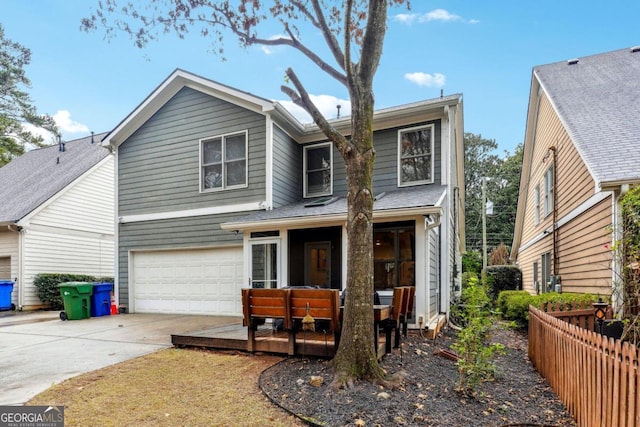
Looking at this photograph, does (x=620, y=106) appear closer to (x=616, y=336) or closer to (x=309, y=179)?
(x=616, y=336)

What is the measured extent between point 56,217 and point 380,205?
12.2 metres

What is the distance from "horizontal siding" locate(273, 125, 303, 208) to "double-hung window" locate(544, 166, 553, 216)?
24.7 ft

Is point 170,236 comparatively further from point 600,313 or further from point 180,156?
point 600,313

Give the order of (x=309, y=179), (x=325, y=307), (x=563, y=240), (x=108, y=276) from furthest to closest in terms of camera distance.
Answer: (x=108, y=276) < (x=309, y=179) < (x=563, y=240) < (x=325, y=307)

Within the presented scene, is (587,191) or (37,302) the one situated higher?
(587,191)

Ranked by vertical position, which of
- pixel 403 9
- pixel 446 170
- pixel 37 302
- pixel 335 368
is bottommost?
pixel 37 302

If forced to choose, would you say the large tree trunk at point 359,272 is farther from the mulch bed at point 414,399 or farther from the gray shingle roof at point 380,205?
the gray shingle roof at point 380,205

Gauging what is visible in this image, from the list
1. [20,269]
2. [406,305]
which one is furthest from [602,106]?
[20,269]

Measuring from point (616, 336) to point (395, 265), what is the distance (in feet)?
12.9

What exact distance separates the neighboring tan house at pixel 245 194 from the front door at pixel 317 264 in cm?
3

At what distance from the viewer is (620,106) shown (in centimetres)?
880

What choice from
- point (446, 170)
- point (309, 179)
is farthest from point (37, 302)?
point (446, 170)

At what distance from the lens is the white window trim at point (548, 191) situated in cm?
1150

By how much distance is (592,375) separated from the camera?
3379 millimetres
